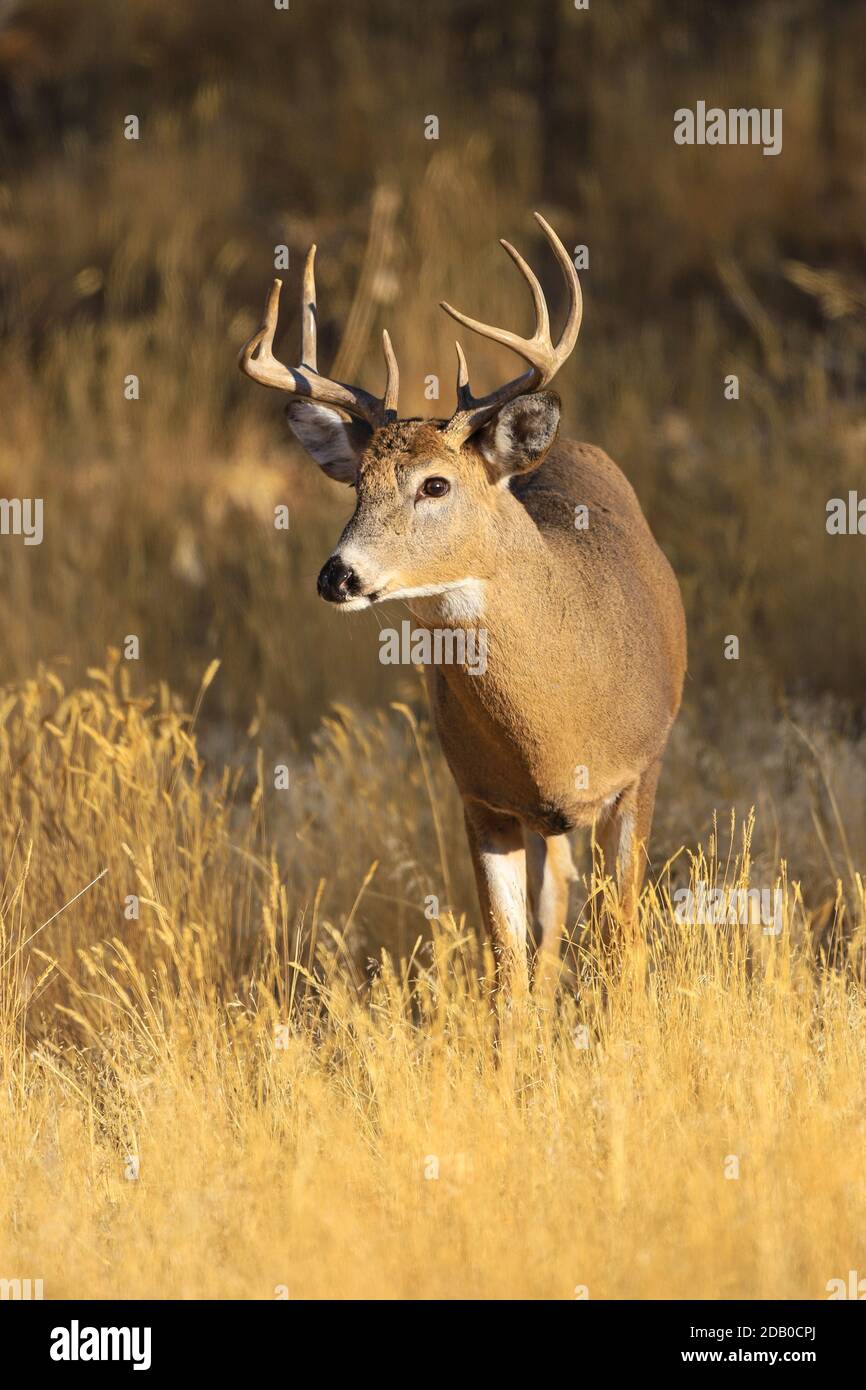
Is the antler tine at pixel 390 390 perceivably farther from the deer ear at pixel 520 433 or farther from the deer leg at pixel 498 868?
the deer leg at pixel 498 868

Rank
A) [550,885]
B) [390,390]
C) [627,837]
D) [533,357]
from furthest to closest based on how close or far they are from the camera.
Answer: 1. [550,885]
2. [627,837]
3. [390,390]
4. [533,357]

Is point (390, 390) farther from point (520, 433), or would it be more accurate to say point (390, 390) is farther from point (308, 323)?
point (520, 433)

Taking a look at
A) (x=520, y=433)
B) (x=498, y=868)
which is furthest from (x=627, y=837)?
(x=520, y=433)

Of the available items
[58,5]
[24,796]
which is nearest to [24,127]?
[58,5]

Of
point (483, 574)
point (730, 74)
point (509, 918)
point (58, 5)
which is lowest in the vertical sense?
point (509, 918)

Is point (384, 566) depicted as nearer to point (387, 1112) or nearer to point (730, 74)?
point (387, 1112)

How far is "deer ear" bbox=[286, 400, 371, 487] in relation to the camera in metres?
5.52

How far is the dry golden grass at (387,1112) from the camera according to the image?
396 centimetres

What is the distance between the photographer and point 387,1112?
4.57 metres

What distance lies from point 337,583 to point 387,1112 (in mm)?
1298

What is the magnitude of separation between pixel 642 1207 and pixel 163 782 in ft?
10.00

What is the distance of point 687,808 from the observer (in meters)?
6.93

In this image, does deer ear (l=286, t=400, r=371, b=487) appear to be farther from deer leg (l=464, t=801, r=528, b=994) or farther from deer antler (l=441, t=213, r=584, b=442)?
deer leg (l=464, t=801, r=528, b=994)

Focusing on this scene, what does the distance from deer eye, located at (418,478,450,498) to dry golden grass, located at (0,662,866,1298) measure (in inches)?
44.0
